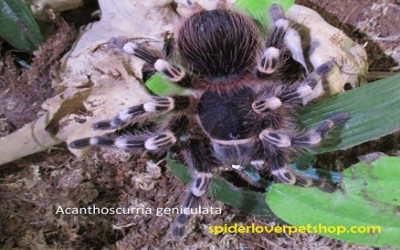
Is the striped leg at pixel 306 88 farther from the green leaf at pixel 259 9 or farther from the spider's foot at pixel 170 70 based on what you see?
the spider's foot at pixel 170 70

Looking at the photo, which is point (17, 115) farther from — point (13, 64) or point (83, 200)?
point (83, 200)

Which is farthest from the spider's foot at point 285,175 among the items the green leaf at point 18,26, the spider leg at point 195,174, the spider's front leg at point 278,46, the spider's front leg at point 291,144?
the green leaf at point 18,26

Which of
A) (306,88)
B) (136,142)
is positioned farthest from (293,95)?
(136,142)

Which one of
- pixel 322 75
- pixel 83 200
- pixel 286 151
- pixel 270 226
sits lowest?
pixel 270 226

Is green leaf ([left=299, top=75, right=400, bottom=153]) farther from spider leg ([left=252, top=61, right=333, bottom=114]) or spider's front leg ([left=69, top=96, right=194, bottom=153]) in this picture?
spider's front leg ([left=69, top=96, right=194, bottom=153])

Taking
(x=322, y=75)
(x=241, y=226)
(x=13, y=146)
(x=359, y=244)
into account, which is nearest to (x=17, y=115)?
(x=13, y=146)

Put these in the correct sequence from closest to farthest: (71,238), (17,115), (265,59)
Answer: (265,59) → (71,238) → (17,115)

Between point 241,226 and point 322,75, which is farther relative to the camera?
point 241,226

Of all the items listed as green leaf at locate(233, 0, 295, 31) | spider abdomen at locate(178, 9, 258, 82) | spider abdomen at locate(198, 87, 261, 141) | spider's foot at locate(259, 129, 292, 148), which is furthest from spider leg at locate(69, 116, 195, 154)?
green leaf at locate(233, 0, 295, 31)
